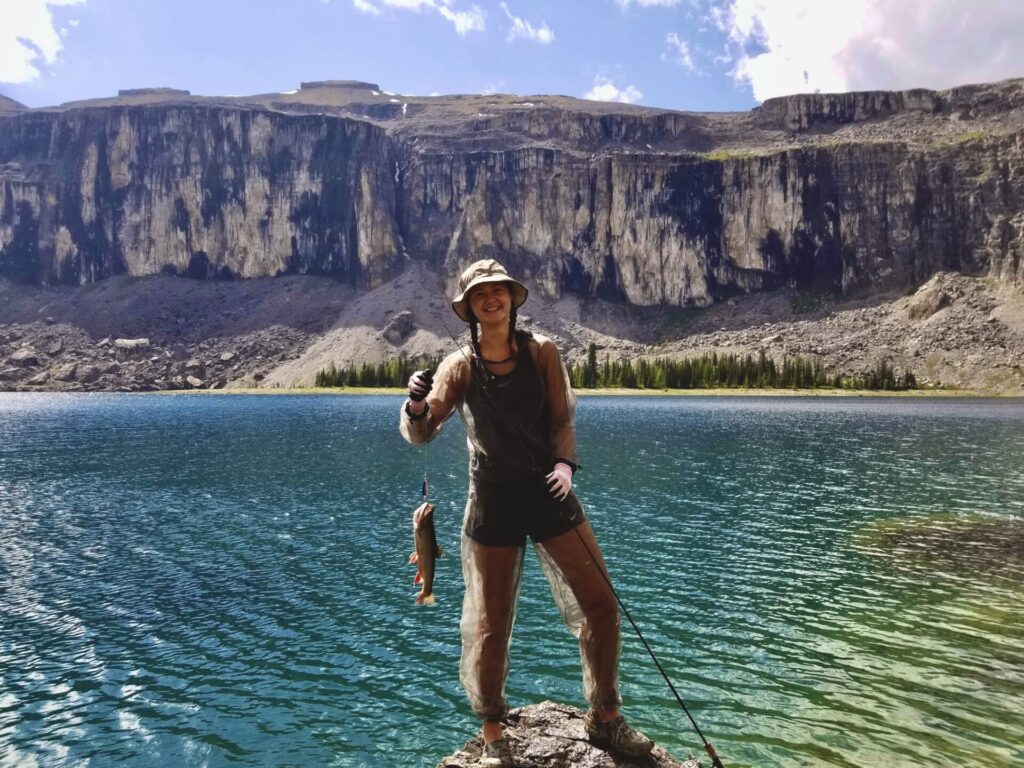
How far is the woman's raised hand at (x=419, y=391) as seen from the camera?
6098 mm

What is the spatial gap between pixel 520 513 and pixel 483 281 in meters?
2.24

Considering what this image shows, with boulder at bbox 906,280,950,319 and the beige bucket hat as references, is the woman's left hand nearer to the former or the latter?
the beige bucket hat

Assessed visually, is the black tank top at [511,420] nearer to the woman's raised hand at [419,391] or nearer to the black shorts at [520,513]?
the black shorts at [520,513]

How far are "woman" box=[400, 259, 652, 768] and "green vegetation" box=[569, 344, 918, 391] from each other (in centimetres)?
15286

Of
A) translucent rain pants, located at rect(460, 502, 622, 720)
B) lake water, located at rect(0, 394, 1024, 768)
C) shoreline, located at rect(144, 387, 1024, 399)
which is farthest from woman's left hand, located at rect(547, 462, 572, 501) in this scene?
shoreline, located at rect(144, 387, 1024, 399)

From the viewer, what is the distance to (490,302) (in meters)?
6.48

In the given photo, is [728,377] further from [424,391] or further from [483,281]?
[424,391]

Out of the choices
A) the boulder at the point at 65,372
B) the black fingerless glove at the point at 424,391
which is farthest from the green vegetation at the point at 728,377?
the black fingerless glove at the point at 424,391

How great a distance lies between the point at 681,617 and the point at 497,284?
38.4ft

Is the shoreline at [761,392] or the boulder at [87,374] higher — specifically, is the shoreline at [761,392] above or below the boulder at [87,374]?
below

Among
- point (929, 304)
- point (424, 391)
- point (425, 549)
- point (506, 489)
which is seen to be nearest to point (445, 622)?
point (425, 549)

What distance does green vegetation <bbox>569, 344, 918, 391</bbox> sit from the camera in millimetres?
159500

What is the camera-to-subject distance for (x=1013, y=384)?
158 meters

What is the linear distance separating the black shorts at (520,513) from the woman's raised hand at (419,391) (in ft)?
3.26
